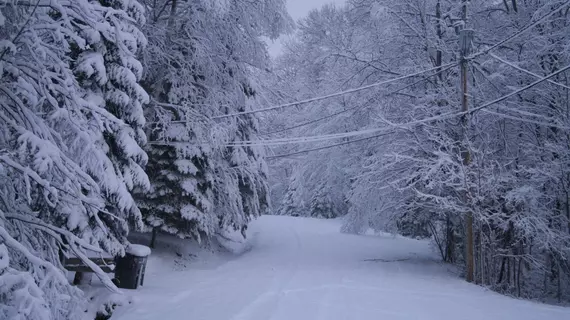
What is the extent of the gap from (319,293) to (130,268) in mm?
3583

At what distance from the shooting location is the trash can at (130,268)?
7.84m

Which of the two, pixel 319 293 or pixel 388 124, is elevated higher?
pixel 388 124

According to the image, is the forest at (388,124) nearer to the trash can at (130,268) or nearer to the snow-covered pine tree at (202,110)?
the snow-covered pine tree at (202,110)

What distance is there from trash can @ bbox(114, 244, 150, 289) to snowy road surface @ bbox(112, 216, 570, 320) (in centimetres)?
28

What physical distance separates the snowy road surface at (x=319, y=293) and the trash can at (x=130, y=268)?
0.92ft

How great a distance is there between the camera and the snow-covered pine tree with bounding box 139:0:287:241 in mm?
10938

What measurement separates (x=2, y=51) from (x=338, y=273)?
347 inches

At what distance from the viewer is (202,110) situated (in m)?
11.7

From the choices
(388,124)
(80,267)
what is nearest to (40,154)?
(80,267)

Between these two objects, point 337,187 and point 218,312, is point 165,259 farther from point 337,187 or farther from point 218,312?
point 337,187

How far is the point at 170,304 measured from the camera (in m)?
7.05

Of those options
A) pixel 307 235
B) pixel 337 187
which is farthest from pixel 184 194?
pixel 307 235

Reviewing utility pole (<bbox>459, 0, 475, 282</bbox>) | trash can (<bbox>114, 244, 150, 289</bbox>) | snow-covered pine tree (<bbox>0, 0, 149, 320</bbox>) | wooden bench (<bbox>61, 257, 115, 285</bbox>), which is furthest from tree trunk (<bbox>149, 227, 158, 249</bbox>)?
utility pole (<bbox>459, 0, 475, 282</bbox>)

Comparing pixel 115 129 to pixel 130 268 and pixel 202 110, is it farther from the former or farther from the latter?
pixel 202 110
